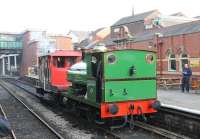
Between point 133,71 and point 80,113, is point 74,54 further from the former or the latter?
point 133,71

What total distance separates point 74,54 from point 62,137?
24.2 ft

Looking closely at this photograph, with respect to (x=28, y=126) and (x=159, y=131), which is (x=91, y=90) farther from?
(x=28, y=126)

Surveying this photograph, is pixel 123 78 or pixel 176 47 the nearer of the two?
pixel 123 78

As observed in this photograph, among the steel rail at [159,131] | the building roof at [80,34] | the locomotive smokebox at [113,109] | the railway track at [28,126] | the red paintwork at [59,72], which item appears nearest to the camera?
the steel rail at [159,131]

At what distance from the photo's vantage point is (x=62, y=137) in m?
12.0

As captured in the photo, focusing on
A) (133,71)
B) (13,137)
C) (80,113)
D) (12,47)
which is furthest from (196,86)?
(12,47)

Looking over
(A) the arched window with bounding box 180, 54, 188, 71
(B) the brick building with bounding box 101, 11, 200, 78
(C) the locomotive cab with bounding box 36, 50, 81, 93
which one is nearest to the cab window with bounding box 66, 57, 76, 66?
(C) the locomotive cab with bounding box 36, 50, 81, 93

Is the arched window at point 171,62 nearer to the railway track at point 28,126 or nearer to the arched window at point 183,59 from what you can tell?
the arched window at point 183,59

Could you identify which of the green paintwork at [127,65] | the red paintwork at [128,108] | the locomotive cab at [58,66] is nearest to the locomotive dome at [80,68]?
the green paintwork at [127,65]

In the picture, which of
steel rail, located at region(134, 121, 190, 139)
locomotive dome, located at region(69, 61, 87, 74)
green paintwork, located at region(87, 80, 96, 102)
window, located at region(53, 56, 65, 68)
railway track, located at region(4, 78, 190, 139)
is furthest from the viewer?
window, located at region(53, 56, 65, 68)

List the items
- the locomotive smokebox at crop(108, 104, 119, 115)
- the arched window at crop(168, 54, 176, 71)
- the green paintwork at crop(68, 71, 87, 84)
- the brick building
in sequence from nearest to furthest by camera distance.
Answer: the locomotive smokebox at crop(108, 104, 119, 115) < the green paintwork at crop(68, 71, 87, 84) < the brick building < the arched window at crop(168, 54, 176, 71)

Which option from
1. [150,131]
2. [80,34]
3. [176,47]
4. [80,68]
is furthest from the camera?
[80,34]

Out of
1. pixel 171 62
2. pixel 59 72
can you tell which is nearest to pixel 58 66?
pixel 59 72

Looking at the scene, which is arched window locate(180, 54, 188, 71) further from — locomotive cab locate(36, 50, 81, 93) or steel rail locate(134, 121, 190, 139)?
steel rail locate(134, 121, 190, 139)
